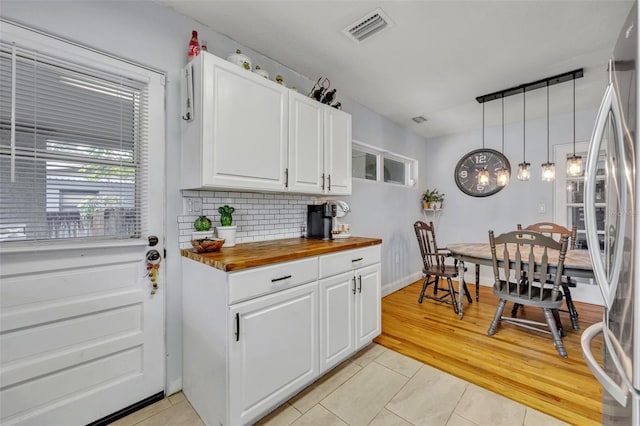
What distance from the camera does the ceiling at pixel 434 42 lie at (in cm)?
176

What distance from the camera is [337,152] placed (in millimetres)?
2471

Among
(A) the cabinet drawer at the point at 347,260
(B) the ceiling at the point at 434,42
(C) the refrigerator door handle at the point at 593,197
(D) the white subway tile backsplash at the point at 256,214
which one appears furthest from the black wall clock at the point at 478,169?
(C) the refrigerator door handle at the point at 593,197

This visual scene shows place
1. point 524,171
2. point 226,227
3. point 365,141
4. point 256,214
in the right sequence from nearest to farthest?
point 226,227
point 256,214
point 524,171
point 365,141

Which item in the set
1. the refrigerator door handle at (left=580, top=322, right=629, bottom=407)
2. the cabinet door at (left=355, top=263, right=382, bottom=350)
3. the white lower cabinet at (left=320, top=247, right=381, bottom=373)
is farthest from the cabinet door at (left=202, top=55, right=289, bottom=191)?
the refrigerator door handle at (left=580, top=322, right=629, bottom=407)

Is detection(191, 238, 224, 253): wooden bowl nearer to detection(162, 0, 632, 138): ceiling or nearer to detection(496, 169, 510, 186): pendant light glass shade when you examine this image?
detection(162, 0, 632, 138): ceiling

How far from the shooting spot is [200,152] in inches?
63.0

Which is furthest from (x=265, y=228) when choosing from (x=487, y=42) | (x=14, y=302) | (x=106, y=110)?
(x=487, y=42)

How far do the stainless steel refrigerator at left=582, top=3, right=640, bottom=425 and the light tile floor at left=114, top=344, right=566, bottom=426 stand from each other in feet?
2.62

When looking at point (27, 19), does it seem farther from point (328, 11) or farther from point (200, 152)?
point (328, 11)

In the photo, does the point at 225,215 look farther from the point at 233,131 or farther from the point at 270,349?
the point at 270,349

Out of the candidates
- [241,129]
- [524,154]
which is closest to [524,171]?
[524,154]

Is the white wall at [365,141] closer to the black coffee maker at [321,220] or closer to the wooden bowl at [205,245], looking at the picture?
the wooden bowl at [205,245]

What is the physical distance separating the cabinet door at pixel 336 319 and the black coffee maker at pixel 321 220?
47 centimetres

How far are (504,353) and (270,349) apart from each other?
1.99m
